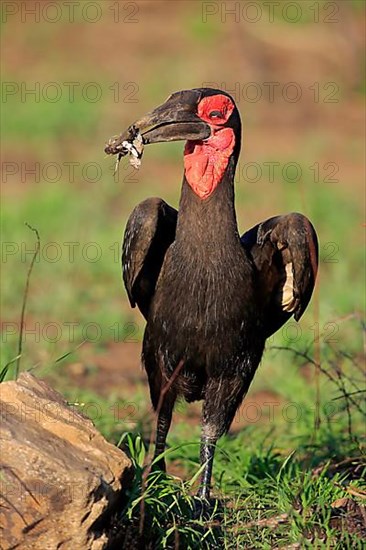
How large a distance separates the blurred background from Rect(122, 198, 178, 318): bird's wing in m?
0.59

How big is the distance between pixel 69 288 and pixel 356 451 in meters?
3.33

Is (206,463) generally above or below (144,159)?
below

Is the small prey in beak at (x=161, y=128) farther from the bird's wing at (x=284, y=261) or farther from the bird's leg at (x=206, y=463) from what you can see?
the bird's leg at (x=206, y=463)

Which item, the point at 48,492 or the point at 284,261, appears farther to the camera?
the point at 284,261

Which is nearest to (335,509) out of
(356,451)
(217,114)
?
(356,451)

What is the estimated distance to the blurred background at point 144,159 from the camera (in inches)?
269

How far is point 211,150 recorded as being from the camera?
4.41 metres

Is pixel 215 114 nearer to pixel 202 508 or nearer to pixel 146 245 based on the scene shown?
pixel 146 245

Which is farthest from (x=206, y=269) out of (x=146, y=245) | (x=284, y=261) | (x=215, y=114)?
(x=215, y=114)

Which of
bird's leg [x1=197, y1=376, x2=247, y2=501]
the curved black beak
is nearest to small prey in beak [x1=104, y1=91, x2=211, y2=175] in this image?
the curved black beak

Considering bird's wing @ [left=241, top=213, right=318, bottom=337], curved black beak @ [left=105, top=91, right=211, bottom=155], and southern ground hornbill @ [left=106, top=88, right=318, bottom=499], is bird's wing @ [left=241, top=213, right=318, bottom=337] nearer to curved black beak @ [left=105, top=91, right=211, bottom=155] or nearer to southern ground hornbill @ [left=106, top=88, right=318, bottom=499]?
southern ground hornbill @ [left=106, top=88, right=318, bottom=499]

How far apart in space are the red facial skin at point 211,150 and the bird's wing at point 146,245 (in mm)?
213

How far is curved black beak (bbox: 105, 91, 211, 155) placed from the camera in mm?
4250

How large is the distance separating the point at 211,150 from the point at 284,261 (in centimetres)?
57
